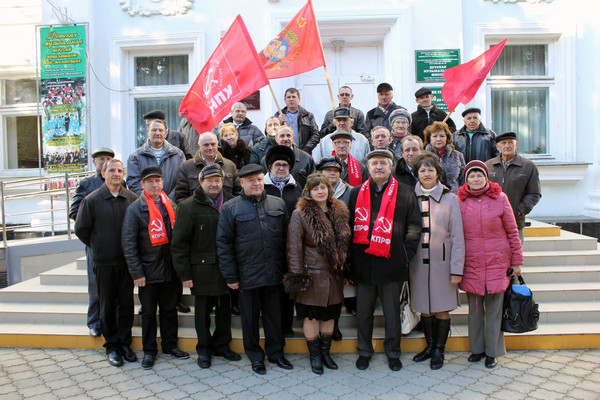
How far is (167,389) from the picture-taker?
394 centimetres

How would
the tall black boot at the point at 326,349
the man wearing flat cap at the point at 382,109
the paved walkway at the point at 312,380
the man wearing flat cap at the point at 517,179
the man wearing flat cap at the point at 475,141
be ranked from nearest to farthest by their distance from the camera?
the paved walkway at the point at 312,380 < the tall black boot at the point at 326,349 < the man wearing flat cap at the point at 517,179 < the man wearing flat cap at the point at 475,141 < the man wearing flat cap at the point at 382,109

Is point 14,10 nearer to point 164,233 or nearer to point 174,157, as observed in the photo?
point 174,157

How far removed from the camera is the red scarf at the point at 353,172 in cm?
499

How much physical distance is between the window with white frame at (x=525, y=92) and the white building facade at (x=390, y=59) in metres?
0.02

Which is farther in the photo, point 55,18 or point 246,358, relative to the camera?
point 55,18

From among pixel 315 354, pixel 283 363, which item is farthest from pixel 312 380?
pixel 283 363

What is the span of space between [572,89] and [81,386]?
8860 mm

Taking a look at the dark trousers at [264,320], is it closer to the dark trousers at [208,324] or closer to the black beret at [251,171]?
the dark trousers at [208,324]

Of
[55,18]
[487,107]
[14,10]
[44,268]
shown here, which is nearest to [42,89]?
[55,18]

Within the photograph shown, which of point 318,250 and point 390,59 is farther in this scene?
point 390,59

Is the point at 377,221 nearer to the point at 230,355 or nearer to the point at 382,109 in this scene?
the point at 230,355

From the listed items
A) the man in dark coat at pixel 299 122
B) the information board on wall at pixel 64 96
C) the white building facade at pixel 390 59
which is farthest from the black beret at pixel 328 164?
the information board on wall at pixel 64 96

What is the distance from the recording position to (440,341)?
429cm

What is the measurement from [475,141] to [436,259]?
223 centimetres
